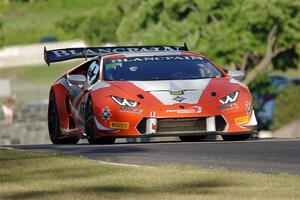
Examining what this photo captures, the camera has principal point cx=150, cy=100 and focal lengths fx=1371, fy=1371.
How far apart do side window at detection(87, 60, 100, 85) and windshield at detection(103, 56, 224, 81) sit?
15 cm

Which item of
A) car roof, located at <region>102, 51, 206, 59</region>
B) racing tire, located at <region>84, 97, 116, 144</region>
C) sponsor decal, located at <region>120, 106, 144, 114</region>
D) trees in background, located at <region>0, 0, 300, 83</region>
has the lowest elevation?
trees in background, located at <region>0, 0, 300, 83</region>

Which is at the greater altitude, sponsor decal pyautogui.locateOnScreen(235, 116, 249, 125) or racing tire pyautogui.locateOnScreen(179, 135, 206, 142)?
sponsor decal pyautogui.locateOnScreen(235, 116, 249, 125)

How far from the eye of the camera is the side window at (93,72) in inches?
723

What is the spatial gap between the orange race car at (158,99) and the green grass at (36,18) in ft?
271

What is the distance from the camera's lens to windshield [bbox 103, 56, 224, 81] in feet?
59.1

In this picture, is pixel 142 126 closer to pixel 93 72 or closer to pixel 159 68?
pixel 159 68

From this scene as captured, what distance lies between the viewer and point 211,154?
47.7 ft

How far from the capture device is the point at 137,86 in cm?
1738

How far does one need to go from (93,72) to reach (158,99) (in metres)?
1.87

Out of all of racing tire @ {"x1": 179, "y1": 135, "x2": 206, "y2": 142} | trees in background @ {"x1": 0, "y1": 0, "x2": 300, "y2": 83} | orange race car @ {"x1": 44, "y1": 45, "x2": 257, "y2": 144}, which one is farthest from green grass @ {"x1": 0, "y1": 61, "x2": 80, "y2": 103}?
orange race car @ {"x1": 44, "y1": 45, "x2": 257, "y2": 144}

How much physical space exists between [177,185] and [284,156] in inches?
133

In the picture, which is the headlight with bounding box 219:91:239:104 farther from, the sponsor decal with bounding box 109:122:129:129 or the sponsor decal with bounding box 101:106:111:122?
the sponsor decal with bounding box 101:106:111:122

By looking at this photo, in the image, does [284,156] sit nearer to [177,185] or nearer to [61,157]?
[61,157]

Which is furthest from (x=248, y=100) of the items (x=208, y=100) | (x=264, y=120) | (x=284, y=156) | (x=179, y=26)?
(x=264, y=120)
